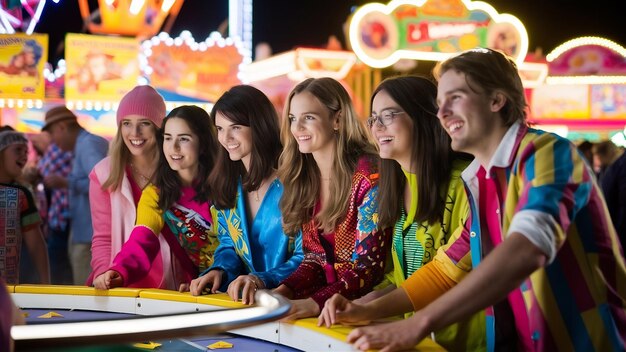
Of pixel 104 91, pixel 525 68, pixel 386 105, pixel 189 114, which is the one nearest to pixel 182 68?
pixel 104 91

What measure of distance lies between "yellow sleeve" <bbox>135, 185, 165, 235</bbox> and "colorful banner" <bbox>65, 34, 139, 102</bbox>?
6.62 metres

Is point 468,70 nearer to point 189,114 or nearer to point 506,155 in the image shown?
point 506,155

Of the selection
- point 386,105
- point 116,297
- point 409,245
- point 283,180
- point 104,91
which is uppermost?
point 104,91

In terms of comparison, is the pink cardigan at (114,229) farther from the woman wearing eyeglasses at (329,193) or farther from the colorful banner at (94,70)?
the colorful banner at (94,70)

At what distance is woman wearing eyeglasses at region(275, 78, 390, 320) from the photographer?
101 inches

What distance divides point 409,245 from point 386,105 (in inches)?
16.4

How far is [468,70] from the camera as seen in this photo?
6.07ft

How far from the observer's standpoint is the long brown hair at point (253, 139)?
119 inches

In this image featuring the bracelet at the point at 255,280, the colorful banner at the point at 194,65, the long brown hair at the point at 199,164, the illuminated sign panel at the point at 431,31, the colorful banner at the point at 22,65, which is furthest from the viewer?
the illuminated sign panel at the point at 431,31

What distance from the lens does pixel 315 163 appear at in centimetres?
289

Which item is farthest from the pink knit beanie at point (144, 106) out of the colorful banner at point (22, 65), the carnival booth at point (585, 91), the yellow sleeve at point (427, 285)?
the carnival booth at point (585, 91)

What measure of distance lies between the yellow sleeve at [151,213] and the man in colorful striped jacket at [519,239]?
1.57m

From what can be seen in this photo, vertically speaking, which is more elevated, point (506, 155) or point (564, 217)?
point (506, 155)

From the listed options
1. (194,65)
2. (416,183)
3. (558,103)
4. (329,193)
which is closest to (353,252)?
(329,193)
